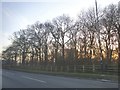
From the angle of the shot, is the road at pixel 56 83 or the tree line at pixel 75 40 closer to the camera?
the road at pixel 56 83

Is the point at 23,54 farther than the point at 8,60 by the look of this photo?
No

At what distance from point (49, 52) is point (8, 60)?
129ft

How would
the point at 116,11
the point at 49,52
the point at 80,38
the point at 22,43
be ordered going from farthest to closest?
the point at 22,43 < the point at 49,52 < the point at 80,38 < the point at 116,11

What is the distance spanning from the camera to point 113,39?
207ft

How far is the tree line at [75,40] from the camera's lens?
59.0m

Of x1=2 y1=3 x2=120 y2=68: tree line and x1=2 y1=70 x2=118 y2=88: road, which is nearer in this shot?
x1=2 y1=70 x2=118 y2=88: road

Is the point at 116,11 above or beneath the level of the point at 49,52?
above

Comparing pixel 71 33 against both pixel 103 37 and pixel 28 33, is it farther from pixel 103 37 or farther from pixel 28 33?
pixel 28 33

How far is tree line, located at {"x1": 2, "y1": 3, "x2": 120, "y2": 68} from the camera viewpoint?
59.0 m

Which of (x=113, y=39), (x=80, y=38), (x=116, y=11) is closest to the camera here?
(x=116, y=11)

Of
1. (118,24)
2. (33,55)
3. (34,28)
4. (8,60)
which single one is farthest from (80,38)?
(8,60)

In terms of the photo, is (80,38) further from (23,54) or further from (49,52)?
(23,54)

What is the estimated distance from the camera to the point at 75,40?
76.0 metres

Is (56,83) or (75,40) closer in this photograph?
(56,83)
